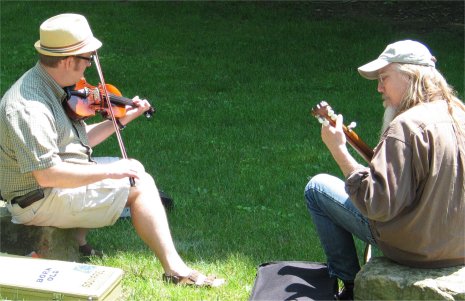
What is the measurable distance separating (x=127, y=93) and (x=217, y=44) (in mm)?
2646

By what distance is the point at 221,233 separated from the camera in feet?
17.1

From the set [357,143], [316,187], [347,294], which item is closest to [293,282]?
[347,294]

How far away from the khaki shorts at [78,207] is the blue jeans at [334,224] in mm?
1013

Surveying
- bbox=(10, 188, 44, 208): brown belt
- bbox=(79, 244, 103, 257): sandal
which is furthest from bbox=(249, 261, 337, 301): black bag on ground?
bbox=(10, 188, 44, 208): brown belt

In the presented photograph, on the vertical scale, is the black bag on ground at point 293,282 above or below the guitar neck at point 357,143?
below

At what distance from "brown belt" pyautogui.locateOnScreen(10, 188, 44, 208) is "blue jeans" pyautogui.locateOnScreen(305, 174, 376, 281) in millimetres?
1375

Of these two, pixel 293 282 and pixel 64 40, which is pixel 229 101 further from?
pixel 293 282

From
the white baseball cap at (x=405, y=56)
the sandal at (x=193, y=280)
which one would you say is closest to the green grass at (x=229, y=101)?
the sandal at (x=193, y=280)

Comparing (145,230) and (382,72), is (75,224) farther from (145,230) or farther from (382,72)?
(382,72)

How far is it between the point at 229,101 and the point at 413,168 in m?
5.47

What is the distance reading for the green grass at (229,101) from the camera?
4.98 meters

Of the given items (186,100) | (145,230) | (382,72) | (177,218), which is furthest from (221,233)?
(186,100)

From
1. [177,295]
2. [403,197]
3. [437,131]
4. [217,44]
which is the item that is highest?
[437,131]

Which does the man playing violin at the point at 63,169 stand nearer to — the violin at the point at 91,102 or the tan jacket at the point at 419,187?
the violin at the point at 91,102
